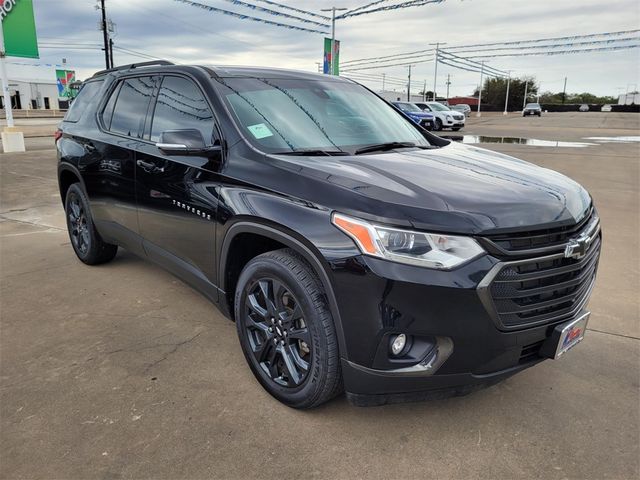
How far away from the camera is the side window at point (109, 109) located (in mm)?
4242

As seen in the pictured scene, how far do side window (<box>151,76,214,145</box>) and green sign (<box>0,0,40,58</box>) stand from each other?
1486 cm

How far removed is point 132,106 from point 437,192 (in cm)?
277

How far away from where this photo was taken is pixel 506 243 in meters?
2.12

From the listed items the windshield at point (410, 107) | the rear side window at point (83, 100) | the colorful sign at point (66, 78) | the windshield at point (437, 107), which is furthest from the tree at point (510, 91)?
the rear side window at point (83, 100)

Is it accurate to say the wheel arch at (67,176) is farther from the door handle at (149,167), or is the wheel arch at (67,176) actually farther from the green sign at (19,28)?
the green sign at (19,28)

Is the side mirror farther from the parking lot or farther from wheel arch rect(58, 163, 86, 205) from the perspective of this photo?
wheel arch rect(58, 163, 86, 205)

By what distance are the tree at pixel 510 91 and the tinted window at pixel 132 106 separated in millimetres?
103538

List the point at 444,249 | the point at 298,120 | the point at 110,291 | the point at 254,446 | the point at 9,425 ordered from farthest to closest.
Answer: the point at 110,291, the point at 298,120, the point at 9,425, the point at 254,446, the point at 444,249

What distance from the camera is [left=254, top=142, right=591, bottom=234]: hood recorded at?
83.6 inches

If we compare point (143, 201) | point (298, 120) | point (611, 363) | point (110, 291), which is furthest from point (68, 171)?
point (611, 363)

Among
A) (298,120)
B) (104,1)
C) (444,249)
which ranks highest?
(104,1)

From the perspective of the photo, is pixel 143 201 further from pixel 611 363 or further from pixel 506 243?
pixel 611 363

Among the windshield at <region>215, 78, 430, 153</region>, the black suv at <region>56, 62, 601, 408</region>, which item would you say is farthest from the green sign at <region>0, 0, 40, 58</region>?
the windshield at <region>215, 78, 430, 153</region>

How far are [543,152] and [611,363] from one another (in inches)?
545
